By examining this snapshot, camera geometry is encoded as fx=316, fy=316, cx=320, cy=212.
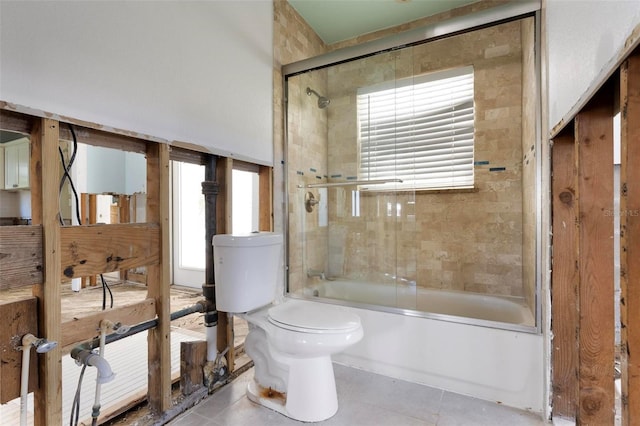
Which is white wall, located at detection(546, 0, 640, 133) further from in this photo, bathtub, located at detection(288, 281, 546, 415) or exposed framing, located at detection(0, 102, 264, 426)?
exposed framing, located at detection(0, 102, 264, 426)

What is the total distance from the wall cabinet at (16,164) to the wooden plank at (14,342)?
4.31 metres

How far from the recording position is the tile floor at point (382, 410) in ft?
4.98

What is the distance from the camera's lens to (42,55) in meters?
1.11

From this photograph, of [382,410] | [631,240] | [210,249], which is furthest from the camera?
[210,249]

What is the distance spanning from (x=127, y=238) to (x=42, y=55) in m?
0.74

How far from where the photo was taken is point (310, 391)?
1535 mm

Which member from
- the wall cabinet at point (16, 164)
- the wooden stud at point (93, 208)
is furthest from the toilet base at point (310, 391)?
the wall cabinet at point (16, 164)

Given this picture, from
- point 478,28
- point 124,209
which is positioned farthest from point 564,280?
point 124,209

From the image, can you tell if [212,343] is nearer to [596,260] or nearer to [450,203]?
[596,260]

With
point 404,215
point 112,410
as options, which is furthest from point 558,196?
point 112,410

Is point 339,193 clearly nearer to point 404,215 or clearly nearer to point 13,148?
point 404,215

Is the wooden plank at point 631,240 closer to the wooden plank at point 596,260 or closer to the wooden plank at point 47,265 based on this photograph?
the wooden plank at point 596,260

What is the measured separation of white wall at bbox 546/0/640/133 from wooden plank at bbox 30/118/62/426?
5.62ft

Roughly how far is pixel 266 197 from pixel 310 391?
51.2 inches
